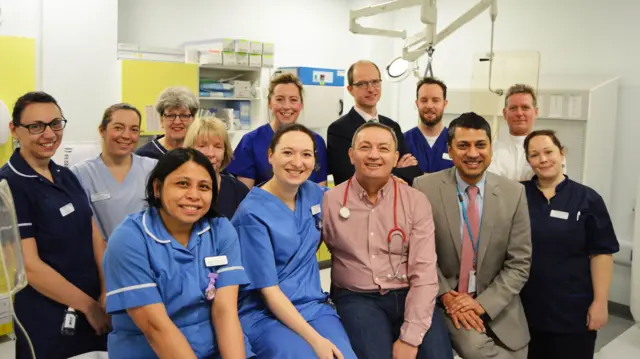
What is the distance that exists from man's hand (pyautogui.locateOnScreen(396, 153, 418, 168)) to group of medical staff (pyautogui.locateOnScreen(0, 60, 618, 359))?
371mm

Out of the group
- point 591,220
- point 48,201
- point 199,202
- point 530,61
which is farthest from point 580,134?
point 48,201

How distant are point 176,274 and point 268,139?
49.4 inches

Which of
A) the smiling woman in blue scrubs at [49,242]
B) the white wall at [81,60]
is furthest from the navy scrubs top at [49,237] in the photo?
Result: the white wall at [81,60]

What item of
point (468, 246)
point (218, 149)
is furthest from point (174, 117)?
point (468, 246)

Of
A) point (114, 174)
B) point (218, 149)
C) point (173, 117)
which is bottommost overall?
point (114, 174)

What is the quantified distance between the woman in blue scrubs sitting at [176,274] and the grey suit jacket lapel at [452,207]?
960mm

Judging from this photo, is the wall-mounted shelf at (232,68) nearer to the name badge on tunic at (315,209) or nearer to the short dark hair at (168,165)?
the name badge on tunic at (315,209)

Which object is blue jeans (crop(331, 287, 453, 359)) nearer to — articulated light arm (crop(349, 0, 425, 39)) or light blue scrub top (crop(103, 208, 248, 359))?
light blue scrub top (crop(103, 208, 248, 359))

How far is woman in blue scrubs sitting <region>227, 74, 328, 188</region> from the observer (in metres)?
2.84

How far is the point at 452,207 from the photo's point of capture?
2377mm

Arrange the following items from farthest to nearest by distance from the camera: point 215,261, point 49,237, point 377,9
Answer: point 377,9 < point 49,237 < point 215,261

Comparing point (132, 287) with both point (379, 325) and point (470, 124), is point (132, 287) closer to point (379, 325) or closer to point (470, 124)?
point (379, 325)

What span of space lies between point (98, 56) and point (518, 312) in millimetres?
3603

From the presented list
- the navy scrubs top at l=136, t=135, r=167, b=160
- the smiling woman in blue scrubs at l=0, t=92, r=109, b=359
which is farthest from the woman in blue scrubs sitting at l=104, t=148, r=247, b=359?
the navy scrubs top at l=136, t=135, r=167, b=160
